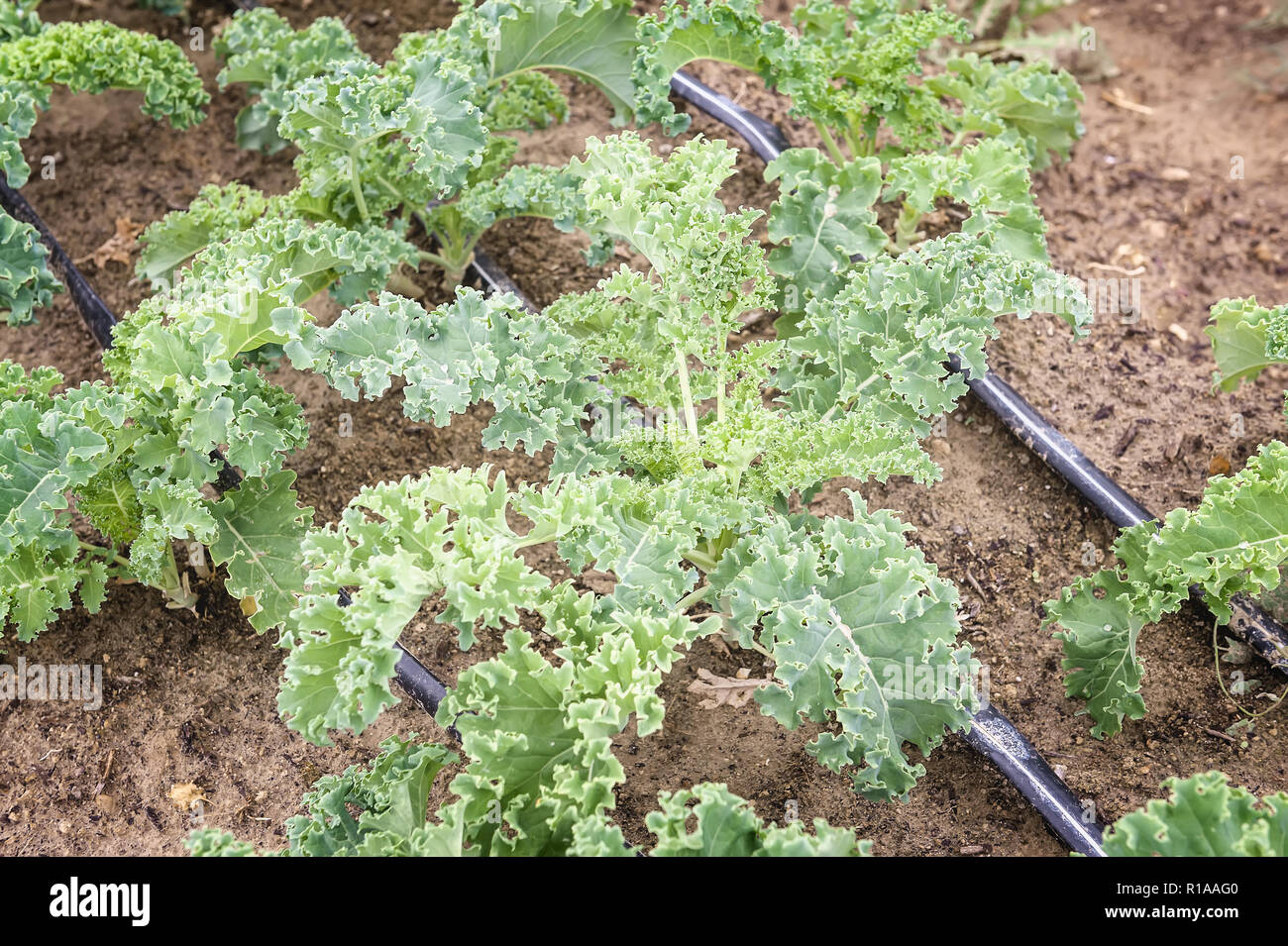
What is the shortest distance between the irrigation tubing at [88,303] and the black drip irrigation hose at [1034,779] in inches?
74.9

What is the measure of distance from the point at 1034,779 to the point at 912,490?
1.36 m

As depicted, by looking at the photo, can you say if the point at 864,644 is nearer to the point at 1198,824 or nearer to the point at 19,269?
the point at 1198,824

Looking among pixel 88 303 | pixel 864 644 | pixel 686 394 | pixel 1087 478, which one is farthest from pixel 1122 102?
pixel 88 303

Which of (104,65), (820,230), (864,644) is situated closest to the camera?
(864,644)

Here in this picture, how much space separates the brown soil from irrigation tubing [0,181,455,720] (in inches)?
5.3

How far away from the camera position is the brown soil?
3977mm

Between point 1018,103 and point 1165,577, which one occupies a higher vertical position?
point 1018,103

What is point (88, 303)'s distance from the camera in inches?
207

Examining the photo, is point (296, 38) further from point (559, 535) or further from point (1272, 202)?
point (1272, 202)

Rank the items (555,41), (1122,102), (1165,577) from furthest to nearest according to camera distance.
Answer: (1122,102)
(555,41)
(1165,577)

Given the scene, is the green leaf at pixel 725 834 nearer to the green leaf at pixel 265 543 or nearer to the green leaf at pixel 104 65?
the green leaf at pixel 265 543

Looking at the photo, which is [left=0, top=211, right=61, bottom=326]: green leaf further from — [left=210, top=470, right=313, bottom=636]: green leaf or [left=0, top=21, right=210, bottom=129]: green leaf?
[left=210, top=470, right=313, bottom=636]: green leaf

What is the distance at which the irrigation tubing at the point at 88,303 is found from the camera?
4.09 m

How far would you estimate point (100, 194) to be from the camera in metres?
5.93
